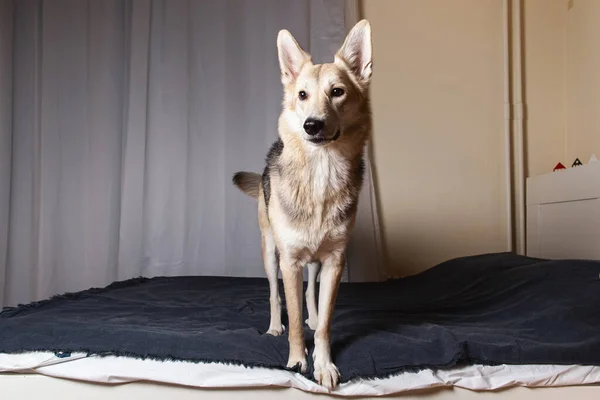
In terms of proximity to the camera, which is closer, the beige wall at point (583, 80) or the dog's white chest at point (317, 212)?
the dog's white chest at point (317, 212)

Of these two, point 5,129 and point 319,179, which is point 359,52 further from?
point 5,129

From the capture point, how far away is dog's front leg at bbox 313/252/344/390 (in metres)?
1.28

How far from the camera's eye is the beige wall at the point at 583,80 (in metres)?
2.84

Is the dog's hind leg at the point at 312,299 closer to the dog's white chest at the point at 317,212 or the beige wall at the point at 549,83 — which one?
the dog's white chest at the point at 317,212

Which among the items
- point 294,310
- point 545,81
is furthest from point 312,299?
point 545,81

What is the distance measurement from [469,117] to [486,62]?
0.39m

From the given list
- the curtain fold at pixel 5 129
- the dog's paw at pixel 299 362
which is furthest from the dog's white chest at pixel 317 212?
the curtain fold at pixel 5 129

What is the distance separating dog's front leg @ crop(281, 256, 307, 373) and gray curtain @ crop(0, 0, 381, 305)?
1627mm

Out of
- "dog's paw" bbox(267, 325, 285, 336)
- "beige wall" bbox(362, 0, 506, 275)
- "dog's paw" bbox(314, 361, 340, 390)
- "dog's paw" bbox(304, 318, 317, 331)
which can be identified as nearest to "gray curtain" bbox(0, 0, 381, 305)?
"beige wall" bbox(362, 0, 506, 275)

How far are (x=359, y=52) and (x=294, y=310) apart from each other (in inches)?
34.0

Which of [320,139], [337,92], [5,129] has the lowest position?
[320,139]

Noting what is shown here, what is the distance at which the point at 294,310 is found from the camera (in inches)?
55.8

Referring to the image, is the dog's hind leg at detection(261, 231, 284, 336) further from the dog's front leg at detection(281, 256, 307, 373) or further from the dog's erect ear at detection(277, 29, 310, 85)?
the dog's erect ear at detection(277, 29, 310, 85)

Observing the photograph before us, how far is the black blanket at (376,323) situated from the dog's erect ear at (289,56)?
85cm
